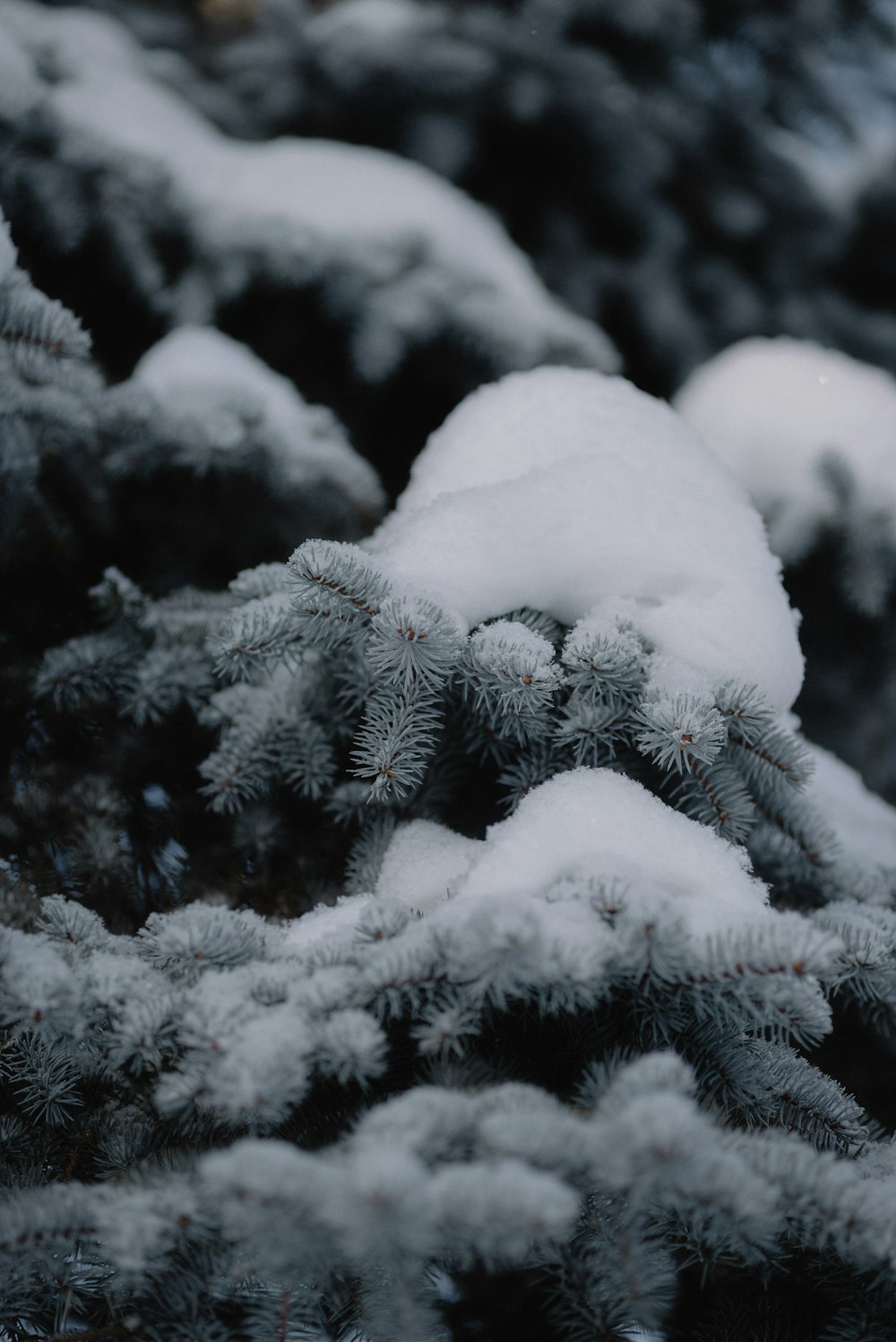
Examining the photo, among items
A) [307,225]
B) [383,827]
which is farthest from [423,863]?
[307,225]

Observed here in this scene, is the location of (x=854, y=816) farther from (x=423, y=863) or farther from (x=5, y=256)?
(x=5, y=256)

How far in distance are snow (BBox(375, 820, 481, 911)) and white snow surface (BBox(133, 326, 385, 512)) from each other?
2.77 feet

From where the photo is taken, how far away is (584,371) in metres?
1.56

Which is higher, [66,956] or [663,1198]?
[663,1198]

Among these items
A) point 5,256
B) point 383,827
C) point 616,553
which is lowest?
point 383,827

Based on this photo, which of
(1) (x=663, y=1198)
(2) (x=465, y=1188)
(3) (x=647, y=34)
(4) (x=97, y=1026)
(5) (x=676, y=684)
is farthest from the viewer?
(3) (x=647, y=34)

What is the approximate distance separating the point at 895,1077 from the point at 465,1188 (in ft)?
3.84

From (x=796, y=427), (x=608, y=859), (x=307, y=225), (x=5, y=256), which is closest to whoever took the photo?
(x=608, y=859)

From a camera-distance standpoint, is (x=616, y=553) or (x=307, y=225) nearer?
(x=616, y=553)

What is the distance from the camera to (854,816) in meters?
1.75

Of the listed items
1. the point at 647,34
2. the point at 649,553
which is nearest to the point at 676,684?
the point at 649,553

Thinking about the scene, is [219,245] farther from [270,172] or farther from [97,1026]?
[97,1026]

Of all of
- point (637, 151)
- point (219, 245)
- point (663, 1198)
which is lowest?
point (219, 245)

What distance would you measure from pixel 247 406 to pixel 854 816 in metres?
1.42
